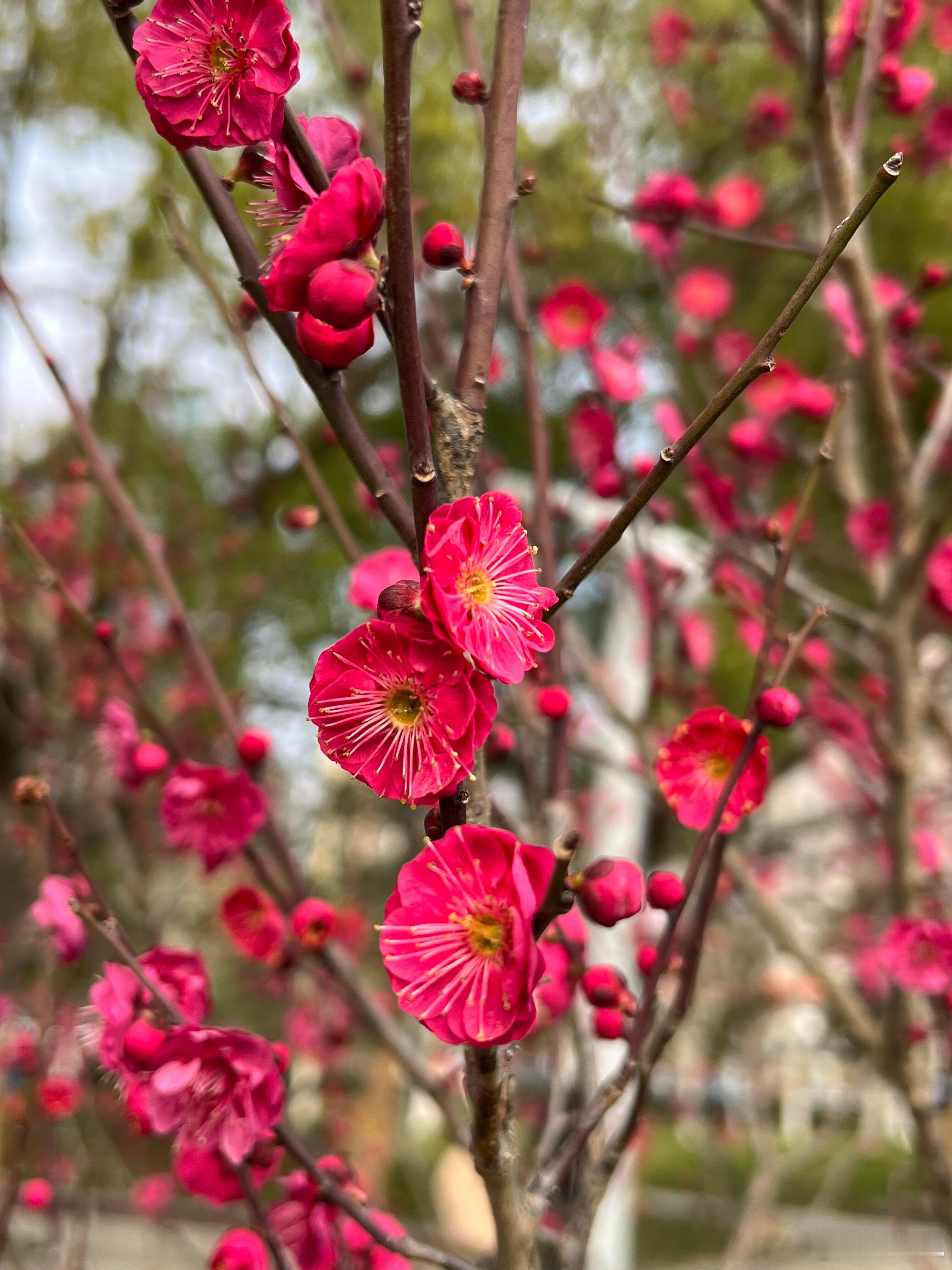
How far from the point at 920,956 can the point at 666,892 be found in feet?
2.68

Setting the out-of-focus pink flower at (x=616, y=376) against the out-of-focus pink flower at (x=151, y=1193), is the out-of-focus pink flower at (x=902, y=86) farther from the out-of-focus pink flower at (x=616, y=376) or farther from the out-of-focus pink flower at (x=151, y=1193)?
the out-of-focus pink flower at (x=151, y=1193)

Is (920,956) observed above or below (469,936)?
above

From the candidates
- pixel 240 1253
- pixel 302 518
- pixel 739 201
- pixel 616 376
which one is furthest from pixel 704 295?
pixel 240 1253

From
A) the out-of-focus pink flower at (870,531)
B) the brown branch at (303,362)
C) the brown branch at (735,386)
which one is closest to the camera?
the brown branch at (735,386)

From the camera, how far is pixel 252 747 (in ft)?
3.88

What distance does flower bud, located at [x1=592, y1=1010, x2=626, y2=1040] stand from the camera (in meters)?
0.96

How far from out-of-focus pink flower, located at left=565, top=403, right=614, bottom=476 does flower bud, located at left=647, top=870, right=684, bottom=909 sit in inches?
41.1

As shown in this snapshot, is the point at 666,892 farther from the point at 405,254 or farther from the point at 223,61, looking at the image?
the point at 223,61

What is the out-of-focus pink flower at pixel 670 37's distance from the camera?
10.7 feet

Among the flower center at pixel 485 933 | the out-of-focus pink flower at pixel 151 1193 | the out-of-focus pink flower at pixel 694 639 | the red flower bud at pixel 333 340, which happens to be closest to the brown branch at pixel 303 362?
the red flower bud at pixel 333 340

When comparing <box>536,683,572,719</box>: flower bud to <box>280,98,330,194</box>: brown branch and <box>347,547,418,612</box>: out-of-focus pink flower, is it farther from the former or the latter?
<box>280,98,330,194</box>: brown branch

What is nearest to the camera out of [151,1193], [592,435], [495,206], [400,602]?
[400,602]

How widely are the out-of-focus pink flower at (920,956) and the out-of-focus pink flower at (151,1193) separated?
253cm

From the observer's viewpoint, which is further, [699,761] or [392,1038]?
[392,1038]
